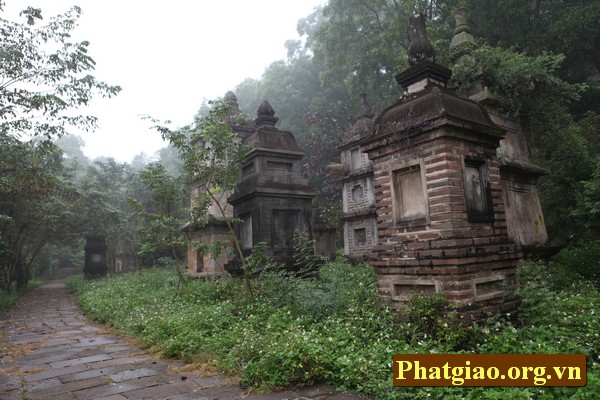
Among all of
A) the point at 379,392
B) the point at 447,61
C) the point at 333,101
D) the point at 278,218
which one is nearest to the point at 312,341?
the point at 379,392

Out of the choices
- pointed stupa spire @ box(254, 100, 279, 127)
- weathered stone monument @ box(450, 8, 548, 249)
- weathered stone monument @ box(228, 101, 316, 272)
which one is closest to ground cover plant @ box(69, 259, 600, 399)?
weathered stone monument @ box(228, 101, 316, 272)

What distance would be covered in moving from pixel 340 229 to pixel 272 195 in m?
15.6

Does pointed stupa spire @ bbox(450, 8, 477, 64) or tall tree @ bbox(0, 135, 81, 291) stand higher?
pointed stupa spire @ bbox(450, 8, 477, 64)

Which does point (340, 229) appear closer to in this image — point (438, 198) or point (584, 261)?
point (584, 261)

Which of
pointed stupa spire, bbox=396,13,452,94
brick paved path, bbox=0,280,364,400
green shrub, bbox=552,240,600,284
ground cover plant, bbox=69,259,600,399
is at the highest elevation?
pointed stupa spire, bbox=396,13,452,94

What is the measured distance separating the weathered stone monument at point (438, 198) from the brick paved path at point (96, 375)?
2.05 m

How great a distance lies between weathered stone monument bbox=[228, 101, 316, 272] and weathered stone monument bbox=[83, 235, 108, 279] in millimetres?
21179

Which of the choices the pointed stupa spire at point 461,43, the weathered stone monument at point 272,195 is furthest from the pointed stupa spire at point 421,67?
the pointed stupa spire at point 461,43

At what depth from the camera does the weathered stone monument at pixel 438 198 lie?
493 cm

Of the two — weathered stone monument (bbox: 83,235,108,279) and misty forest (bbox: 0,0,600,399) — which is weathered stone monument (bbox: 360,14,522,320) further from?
weathered stone monument (bbox: 83,235,108,279)

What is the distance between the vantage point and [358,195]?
19.7m

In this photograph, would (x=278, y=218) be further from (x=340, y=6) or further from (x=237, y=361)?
(x=340, y=6)

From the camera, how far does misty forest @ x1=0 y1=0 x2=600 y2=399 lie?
167 inches

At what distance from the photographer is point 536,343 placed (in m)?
3.98
